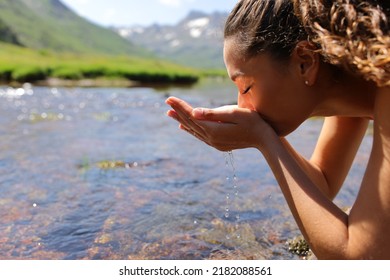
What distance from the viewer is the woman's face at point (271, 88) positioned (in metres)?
2.97

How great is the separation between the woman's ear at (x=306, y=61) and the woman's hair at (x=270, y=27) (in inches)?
1.9

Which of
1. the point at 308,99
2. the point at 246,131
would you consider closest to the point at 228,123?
the point at 246,131

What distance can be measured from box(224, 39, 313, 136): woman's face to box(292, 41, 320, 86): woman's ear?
3cm

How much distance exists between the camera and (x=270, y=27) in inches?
114

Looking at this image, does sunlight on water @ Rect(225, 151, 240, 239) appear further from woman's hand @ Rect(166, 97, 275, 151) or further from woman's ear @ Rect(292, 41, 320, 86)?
woman's ear @ Rect(292, 41, 320, 86)

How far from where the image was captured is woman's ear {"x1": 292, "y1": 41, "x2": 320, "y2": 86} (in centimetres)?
286

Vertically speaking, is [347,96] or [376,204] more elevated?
[347,96]

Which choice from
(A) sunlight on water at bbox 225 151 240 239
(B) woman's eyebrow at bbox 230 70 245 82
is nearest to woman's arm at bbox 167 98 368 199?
(B) woman's eyebrow at bbox 230 70 245 82

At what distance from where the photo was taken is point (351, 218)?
2604 millimetres

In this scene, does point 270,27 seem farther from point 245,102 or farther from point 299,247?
point 299,247

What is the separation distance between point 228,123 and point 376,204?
3.64 feet

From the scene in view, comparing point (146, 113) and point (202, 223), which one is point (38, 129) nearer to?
point (146, 113)

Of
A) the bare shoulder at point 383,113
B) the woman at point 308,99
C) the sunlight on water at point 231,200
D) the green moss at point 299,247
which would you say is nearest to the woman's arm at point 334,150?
the green moss at point 299,247
